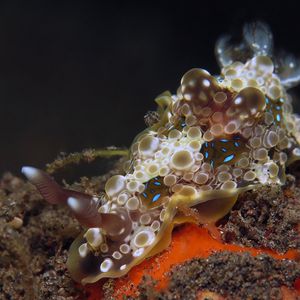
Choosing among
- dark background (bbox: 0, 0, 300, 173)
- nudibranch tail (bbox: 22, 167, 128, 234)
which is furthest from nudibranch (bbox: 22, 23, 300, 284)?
dark background (bbox: 0, 0, 300, 173)

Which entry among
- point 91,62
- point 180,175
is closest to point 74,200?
point 180,175

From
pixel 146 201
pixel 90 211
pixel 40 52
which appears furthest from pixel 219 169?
pixel 40 52

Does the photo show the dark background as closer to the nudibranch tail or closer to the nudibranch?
the nudibranch

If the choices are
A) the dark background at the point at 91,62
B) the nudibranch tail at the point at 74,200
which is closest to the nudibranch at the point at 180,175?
the nudibranch tail at the point at 74,200

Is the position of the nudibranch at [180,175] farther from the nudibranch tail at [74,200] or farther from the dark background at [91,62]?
the dark background at [91,62]

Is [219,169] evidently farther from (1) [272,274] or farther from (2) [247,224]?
(1) [272,274]

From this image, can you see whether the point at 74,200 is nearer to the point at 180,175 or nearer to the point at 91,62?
the point at 180,175
